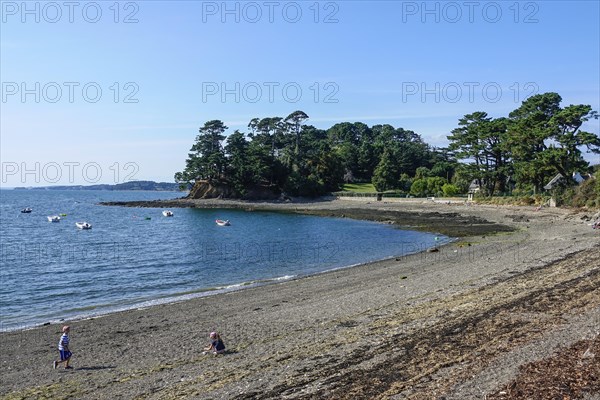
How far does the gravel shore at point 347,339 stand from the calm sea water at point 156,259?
3695mm

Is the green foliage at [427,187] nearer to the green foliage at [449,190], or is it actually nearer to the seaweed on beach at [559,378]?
the green foliage at [449,190]

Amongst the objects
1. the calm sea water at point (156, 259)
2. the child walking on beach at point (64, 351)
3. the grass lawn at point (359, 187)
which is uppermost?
the grass lawn at point (359, 187)

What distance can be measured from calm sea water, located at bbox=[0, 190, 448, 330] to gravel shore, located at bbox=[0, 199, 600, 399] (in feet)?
12.1

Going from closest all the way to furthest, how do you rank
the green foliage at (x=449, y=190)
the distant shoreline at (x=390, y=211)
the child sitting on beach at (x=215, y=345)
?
the child sitting on beach at (x=215, y=345) → the distant shoreline at (x=390, y=211) → the green foliage at (x=449, y=190)

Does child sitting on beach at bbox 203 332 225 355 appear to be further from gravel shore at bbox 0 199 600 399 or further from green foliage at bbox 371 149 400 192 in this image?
green foliage at bbox 371 149 400 192

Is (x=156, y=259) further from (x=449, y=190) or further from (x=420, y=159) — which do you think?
(x=420, y=159)

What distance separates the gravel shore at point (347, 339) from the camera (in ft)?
34.9

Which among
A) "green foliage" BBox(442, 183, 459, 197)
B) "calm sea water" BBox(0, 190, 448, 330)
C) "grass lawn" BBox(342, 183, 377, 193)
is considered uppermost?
"grass lawn" BBox(342, 183, 377, 193)

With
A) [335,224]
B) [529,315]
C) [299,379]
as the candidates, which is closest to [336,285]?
[529,315]

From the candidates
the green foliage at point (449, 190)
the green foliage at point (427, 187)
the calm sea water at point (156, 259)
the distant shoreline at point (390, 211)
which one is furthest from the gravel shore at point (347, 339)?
the green foliage at point (427, 187)

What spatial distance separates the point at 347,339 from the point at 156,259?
27405 millimetres

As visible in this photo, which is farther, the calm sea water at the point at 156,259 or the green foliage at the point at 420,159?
the green foliage at the point at 420,159

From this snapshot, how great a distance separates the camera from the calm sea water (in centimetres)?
2502

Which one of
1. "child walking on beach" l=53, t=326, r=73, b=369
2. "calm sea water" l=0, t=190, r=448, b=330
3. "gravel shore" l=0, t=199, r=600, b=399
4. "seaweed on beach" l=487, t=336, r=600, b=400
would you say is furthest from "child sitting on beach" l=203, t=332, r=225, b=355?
"calm sea water" l=0, t=190, r=448, b=330
